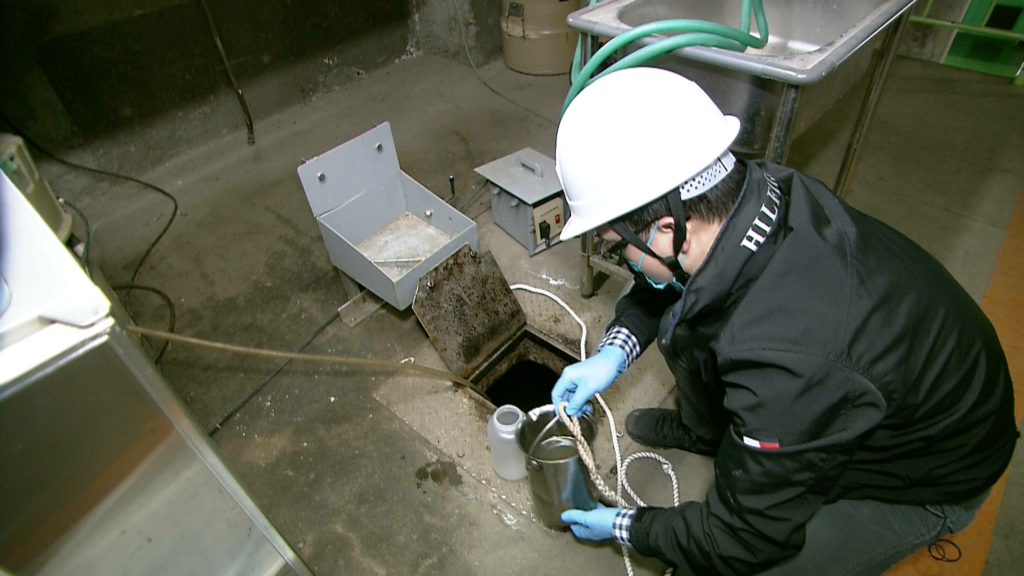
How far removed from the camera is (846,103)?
1.56m

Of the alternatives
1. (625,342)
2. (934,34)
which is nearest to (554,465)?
(625,342)

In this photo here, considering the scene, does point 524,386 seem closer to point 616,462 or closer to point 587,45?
point 616,462

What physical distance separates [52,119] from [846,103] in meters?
3.02

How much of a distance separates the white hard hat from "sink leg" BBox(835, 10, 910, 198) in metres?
0.86

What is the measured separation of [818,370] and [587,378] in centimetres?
53

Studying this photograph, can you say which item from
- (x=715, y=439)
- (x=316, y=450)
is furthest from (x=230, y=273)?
(x=715, y=439)

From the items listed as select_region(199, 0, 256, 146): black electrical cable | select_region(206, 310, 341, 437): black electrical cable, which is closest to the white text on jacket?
select_region(206, 310, 341, 437): black electrical cable

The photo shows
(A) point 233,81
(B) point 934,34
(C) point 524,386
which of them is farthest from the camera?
(B) point 934,34

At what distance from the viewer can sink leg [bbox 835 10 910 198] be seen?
145 cm

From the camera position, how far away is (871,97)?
1.57 metres

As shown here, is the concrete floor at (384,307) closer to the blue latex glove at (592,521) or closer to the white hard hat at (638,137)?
the blue latex glove at (592,521)

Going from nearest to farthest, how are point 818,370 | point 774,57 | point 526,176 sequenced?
1. point 818,370
2. point 774,57
3. point 526,176

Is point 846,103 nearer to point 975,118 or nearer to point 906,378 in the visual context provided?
point 906,378

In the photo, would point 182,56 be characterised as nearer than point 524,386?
No
